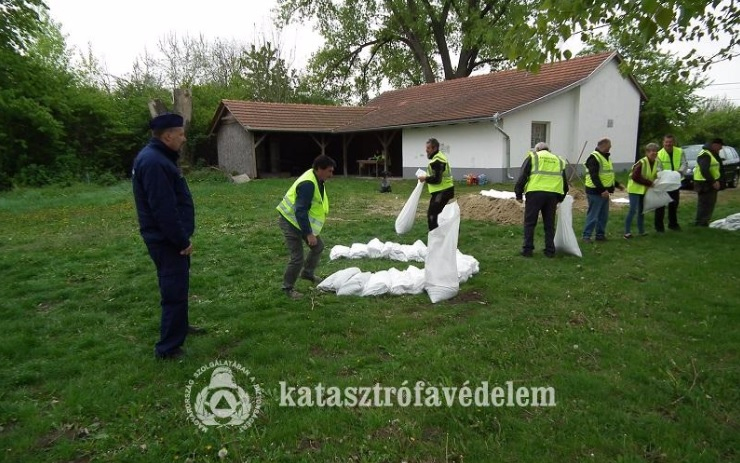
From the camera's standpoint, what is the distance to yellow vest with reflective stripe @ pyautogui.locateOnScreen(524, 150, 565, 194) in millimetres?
6406

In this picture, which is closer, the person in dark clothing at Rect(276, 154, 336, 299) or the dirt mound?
the person in dark clothing at Rect(276, 154, 336, 299)

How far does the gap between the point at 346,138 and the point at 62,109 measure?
12.9 metres

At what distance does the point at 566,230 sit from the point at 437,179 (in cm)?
198

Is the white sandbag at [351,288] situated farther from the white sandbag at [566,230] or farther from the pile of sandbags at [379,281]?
the white sandbag at [566,230]

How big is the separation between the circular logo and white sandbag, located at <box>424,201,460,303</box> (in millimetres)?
2199

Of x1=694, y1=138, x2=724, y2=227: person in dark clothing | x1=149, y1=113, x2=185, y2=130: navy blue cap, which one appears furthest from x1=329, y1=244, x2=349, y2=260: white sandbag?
x1=694, y1=138, x2=724, y2=227: person in dark clothing

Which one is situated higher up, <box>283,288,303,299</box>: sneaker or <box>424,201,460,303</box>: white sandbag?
<box>424,201,460,303</box>: white sandbag

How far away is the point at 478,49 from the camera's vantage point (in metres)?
29.9

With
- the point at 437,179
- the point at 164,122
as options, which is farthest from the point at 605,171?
the point at 164,122

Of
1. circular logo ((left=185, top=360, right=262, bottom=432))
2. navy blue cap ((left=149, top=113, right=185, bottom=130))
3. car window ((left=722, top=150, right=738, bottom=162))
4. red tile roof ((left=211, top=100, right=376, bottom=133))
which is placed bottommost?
circular logo ((left=185, top=360, right=262, bottom=432))

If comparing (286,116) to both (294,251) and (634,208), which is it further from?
(294,251)

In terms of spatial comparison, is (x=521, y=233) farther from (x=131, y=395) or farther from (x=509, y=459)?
(x=131, y=395)

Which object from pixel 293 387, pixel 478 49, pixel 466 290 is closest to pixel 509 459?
pixel 293 387

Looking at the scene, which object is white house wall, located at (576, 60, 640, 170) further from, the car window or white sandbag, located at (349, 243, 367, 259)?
white sandbag, located at (349, 243, 367, 259)
